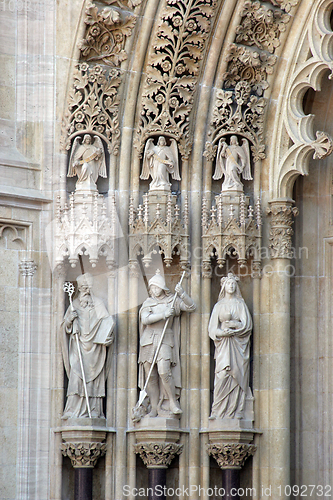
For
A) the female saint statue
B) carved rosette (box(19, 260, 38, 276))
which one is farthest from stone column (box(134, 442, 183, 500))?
carved rosette (box(19, 260, 38, 276))

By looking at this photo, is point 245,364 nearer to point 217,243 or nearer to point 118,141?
point 217,243

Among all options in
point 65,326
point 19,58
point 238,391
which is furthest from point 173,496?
point 19,58

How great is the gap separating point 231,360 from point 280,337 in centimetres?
63

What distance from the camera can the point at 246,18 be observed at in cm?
1303

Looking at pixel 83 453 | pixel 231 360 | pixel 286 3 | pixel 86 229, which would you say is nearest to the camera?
pixel 83 453

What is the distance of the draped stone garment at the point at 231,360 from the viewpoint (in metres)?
12.7

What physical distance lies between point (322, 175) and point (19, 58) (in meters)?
3.77

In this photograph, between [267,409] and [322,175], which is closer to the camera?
[267,409]

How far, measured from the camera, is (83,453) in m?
12.6

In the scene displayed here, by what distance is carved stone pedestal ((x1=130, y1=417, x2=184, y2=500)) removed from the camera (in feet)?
41.3

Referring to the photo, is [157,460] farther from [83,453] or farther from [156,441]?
[83,453]

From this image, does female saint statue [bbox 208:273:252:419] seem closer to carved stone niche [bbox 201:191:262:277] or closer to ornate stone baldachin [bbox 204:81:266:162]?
carved stone niche [bbox 201:191:262:277]

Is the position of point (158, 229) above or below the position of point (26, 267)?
above

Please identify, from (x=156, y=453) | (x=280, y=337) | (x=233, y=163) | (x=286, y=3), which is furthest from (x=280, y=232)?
(x=156, y=453)
